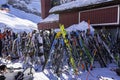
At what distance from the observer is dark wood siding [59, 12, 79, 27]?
19766 mm

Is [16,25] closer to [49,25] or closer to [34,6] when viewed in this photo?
[49,25]

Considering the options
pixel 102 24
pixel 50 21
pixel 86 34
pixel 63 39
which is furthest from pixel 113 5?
pixel 50 21

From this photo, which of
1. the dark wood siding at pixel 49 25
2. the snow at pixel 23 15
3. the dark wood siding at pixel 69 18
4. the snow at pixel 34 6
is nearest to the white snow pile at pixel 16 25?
the snow at pixel 23 15

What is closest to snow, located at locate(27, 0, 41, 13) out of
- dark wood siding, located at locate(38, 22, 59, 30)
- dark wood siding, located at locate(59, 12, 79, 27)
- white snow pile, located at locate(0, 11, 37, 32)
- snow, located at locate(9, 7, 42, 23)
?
snow, located at locate(9, 7, 42, 23)

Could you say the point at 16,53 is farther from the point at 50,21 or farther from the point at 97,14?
the point at 50,21

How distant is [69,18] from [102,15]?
17.4 feet

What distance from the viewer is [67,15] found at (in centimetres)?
2134

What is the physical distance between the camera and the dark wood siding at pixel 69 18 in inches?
778

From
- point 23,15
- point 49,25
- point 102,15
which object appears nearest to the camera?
point 102,15

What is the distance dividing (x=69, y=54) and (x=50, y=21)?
625 inches

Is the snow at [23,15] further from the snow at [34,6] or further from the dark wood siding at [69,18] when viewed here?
the dark wood siding at [69,18]

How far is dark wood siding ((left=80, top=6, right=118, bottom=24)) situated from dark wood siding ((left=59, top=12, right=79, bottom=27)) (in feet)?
4.68

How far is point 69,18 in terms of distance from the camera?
21016 mm

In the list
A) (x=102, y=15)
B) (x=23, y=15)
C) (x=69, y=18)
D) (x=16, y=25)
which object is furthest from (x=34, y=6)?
(x=102, y=15)
